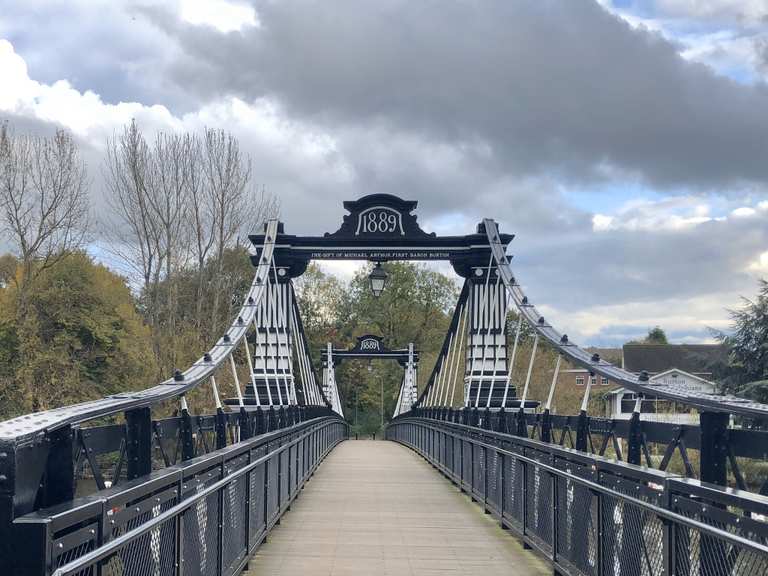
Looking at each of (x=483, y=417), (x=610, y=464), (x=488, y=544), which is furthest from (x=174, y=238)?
(x=610, y=464)

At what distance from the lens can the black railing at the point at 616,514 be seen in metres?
4.16

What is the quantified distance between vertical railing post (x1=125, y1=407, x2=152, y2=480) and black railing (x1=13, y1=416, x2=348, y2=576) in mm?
244

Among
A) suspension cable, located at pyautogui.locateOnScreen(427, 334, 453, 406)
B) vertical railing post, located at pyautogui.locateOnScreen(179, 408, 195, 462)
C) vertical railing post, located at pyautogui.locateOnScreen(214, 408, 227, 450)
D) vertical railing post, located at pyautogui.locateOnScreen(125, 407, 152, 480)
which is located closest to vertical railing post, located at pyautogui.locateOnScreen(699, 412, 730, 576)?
vertical railing post, located at pyautogui.locateOnScreen(125, 407, 152, 480)

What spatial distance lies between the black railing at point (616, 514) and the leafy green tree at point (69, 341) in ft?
85.3

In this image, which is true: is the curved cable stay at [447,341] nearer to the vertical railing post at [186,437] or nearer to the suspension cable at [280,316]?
the suspension cable at [280,316]

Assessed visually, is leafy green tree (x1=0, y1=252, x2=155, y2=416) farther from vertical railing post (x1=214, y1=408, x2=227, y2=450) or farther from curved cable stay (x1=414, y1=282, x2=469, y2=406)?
vertical railing post (x1=214, y1=408, x2=227, y2=450)

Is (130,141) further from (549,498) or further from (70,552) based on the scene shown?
(70,552)

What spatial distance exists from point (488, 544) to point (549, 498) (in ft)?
4.77

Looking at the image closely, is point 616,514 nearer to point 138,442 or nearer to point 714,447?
point 714,447

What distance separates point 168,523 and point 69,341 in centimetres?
3340

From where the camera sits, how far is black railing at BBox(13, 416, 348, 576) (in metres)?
3.45

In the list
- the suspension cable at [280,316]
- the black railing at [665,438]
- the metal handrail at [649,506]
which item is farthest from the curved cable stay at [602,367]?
the suspension cable at [280,316]

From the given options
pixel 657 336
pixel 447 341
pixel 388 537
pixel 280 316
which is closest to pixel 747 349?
pixel 447 341

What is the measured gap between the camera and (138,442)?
599 cm
